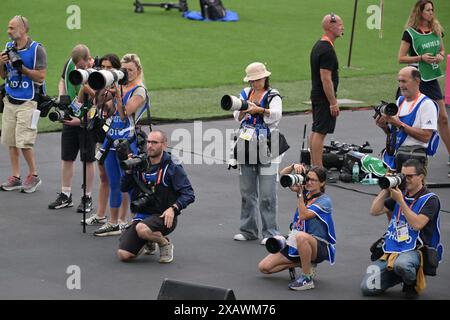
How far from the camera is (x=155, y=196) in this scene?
10180 mm

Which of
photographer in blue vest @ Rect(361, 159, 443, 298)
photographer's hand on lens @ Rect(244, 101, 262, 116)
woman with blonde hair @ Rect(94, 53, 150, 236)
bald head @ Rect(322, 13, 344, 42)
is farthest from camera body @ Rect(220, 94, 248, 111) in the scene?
bald head @ Rect(322, 13, 344, 42)

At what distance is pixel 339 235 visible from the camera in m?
11.2

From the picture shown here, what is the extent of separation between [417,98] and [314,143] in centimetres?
249

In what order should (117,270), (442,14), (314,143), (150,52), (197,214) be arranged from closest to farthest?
1. (117,270)
2. (197,214)
3. (314,143)
4. (150,52)
5. (442,14)

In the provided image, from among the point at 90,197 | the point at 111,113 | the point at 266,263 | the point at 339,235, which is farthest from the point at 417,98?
the point at 90,197

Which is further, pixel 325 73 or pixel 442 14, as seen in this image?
pixel 442 14

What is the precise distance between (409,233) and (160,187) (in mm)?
2547

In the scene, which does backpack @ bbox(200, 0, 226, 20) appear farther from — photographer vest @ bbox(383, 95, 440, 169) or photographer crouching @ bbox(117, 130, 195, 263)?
photographer crouching @ bbox(117, 130, 195, 263)

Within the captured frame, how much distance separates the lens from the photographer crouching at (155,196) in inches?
398

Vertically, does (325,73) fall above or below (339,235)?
above

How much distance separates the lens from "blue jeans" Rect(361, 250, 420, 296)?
9.01m

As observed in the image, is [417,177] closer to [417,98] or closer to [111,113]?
[417,98]

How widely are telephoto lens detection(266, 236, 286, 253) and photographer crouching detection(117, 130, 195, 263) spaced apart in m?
1.08

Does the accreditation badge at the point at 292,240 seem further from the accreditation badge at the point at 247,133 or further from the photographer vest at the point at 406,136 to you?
the photographer vest at the point at 406,136
